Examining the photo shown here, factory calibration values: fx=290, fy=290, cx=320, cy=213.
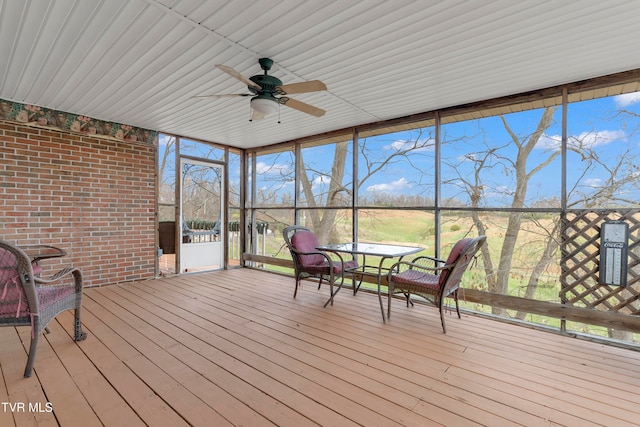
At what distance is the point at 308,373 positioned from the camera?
208 cm

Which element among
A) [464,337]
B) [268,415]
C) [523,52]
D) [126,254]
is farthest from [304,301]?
[523,52]

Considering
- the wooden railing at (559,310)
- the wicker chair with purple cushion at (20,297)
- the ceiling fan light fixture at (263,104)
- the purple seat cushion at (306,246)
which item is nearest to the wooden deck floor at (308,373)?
the wooden railing at (559,310)

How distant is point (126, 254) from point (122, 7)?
12.8ft

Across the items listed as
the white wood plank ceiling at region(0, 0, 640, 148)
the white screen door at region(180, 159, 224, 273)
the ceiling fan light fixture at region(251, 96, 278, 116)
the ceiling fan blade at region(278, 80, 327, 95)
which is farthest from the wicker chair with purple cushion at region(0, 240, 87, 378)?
the white screen door at region(180, 159, 224, 273)

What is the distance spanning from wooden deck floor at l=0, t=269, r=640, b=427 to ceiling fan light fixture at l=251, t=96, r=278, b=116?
2.03m

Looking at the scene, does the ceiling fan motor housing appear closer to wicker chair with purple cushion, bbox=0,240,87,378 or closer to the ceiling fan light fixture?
the ceiling fan light fixture

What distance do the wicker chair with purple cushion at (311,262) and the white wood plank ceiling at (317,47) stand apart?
5.89 feet

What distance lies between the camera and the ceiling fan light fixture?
243cm

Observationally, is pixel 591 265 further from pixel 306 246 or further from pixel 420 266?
pixel 306 246

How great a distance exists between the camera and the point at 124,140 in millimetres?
4613

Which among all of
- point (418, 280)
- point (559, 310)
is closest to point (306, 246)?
point (418, 280)

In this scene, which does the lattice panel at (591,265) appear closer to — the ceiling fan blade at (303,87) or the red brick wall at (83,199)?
the ceiling fan blade at (303,87)

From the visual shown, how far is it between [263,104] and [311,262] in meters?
2.19

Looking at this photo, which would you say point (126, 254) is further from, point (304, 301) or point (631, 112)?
point (631, 112)
